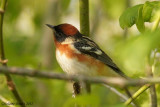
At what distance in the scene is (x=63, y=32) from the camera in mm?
4477

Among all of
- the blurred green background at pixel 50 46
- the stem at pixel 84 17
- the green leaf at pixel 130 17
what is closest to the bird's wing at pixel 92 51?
the blurred green background at pixel 50 46

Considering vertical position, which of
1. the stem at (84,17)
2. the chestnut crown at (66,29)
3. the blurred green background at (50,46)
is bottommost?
the blurred green background at (50,46)

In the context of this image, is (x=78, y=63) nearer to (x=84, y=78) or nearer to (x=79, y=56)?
(x=79, y=56)

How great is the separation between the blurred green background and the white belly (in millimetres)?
356

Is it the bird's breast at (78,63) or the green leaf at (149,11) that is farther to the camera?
the bird's breast at (78,63)

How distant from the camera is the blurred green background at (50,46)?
1.81 metres

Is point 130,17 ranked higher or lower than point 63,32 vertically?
higher

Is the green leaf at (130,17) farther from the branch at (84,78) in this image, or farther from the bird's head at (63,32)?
the bird's head at (63,32)

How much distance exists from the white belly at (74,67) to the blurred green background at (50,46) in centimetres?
36

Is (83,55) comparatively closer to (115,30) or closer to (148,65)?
(148,65)

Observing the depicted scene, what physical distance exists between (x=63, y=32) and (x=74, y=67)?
26.0 inches

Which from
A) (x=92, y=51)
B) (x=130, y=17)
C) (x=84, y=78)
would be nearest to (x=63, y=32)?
(x=92, y=51)

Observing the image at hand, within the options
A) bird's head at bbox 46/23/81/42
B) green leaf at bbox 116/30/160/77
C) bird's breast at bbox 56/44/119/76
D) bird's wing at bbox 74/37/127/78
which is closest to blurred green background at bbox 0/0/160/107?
green leaf at bbox 116/30/160/77

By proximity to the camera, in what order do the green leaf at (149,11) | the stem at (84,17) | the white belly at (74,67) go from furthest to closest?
the white belly at (74,67) < the stem at (84,17) < the green leaf at (149,11)
